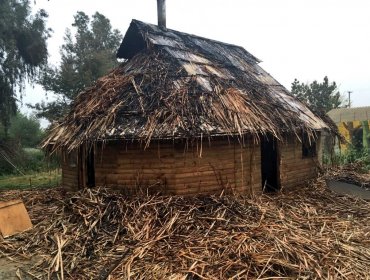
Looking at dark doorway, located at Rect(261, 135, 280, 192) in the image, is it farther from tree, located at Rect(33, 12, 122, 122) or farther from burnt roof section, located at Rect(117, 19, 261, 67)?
tree, located at Rect(33, 12, 122, 122)

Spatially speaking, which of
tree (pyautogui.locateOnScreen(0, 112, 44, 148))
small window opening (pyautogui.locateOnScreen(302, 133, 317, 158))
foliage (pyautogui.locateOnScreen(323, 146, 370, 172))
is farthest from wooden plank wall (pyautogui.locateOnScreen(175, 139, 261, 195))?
tree (pyautogui.locateOnScreen(0, 112, 44, 148))

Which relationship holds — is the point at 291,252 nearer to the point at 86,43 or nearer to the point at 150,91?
the point at 150,91

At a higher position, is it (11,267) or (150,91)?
(150,91)

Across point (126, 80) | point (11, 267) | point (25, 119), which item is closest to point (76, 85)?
point (25, 119)

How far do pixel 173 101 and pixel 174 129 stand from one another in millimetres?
1027

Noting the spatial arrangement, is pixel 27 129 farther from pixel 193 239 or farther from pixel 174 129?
pixel 193 239

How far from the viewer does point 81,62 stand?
29.5 metres

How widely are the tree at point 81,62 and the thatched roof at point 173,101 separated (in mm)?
16300

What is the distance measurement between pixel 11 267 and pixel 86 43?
28240mm

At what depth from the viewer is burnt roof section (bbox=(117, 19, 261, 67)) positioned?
1102cm

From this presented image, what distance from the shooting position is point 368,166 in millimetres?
15508

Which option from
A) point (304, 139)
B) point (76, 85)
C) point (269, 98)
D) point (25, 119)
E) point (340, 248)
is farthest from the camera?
point (25, 119)

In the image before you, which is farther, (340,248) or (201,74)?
(201,74)

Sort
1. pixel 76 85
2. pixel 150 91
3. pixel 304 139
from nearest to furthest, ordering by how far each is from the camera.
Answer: pixel 150 91
pixel 304 139
pixel 76 85
